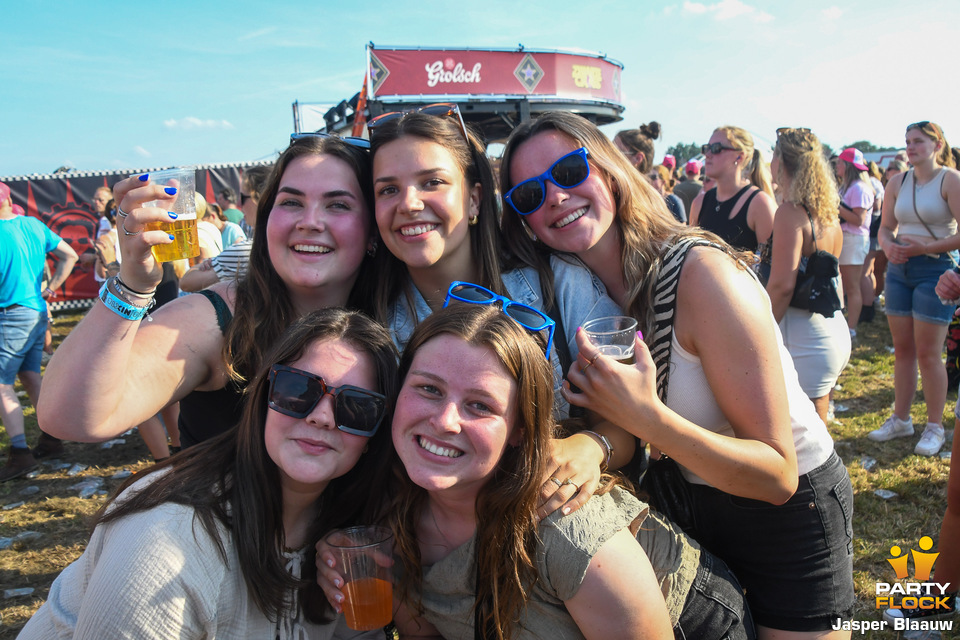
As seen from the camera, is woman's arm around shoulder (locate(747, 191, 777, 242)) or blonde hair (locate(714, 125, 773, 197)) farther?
blonde hair (locate(714, 125, 773, 197))

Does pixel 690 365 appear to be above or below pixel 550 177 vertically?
below

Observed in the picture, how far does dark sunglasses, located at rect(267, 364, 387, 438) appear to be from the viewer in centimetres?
186

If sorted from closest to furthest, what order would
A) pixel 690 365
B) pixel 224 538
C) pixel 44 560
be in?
1. pixel 224 538
2. pixel 690 365
3. pixel 44 560

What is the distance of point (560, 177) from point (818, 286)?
2.75 meters

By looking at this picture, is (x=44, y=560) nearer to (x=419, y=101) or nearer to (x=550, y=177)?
(x=550, y=177)

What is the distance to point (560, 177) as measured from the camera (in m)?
2.29

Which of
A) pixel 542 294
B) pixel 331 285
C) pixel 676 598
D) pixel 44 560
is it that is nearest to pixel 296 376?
pixel 331 285

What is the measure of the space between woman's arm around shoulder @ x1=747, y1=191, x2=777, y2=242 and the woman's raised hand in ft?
15.6

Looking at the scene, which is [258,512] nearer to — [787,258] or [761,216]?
[787,258]

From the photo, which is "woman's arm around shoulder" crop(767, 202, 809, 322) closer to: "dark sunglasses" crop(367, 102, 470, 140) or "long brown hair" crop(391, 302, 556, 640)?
"dark sunglasses" crop(367, 102, 470, 140)

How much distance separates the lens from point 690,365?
6.52 feet


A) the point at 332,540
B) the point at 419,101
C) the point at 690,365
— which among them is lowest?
the point at 332,540

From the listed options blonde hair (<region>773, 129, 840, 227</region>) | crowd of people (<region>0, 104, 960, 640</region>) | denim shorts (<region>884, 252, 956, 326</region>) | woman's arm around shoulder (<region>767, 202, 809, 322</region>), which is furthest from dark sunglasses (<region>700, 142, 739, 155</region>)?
crowd of people (<region>0, 104, 960, 640</region>)

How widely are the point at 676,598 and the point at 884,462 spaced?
4.33 meters
